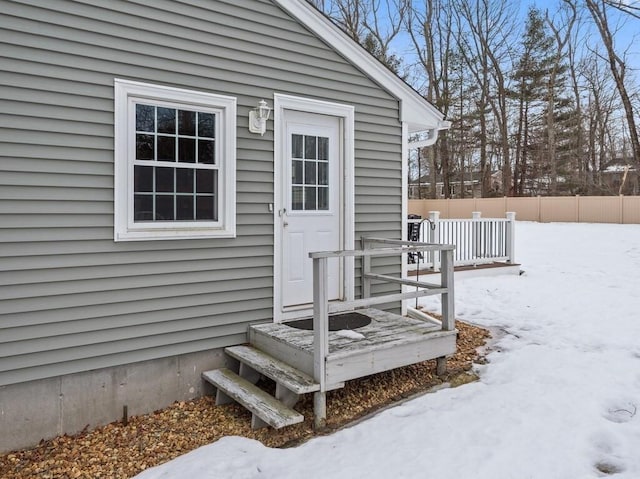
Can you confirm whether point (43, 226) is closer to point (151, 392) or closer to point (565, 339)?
point (151, 392)

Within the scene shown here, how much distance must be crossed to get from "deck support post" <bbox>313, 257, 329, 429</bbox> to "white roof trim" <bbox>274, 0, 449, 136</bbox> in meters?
2.49

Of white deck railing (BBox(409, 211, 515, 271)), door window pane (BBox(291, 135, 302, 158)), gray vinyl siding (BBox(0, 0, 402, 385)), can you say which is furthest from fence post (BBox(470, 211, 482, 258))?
gray vinyl siding (BBox(0, 0, 402, 385))

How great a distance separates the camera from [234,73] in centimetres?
410

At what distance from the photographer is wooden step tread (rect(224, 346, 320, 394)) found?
3270 millimetres

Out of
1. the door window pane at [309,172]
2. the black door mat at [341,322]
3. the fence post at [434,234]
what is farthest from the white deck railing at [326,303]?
the fence post at [434,234]

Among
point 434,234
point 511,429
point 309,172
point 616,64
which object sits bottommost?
point 511,429

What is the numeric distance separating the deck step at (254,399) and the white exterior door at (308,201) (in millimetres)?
983

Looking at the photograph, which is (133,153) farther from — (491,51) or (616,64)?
(491,51)

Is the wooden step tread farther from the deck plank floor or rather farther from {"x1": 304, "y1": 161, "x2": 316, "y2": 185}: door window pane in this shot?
A: {"x1": 304, "y1": 161, "x2": 316, "y2": 185}: door window pane

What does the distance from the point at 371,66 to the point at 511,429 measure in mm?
3690

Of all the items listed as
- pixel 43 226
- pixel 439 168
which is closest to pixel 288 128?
pixel 43 226

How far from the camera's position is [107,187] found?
3.50 metres

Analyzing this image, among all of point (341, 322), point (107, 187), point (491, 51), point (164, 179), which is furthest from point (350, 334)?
point (491, 51)

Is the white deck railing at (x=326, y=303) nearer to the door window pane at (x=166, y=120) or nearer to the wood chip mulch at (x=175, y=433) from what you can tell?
the wood chip mulch at (x=175, y=433)
